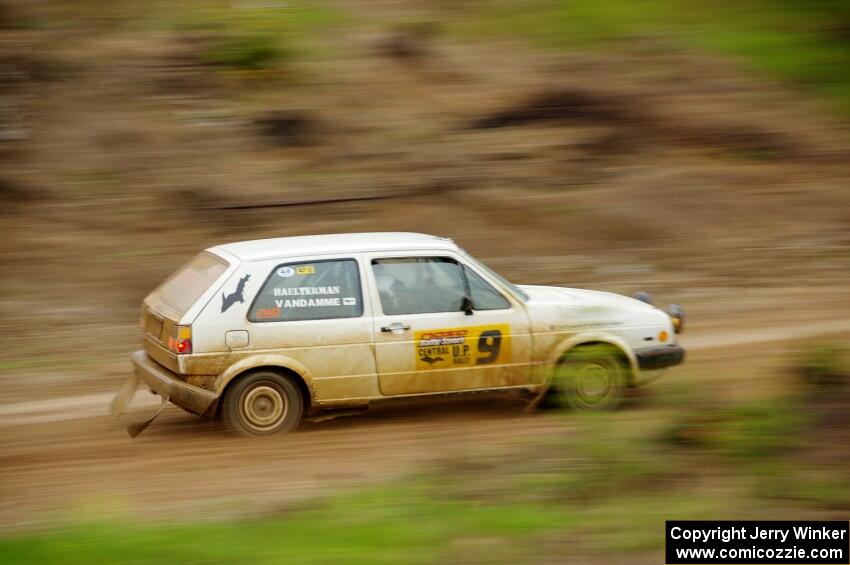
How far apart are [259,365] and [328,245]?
3.51 ft

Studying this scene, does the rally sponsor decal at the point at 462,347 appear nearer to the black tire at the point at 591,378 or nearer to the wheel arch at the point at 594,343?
the wheel arch at the point at 594,343

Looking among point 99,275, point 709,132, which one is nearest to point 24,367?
point 99,275

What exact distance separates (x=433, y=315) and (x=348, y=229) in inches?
277

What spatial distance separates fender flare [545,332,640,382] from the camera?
8.37 metres

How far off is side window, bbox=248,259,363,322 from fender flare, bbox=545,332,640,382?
1.53 metres

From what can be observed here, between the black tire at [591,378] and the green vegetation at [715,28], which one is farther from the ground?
the green vegetation at [715,28]

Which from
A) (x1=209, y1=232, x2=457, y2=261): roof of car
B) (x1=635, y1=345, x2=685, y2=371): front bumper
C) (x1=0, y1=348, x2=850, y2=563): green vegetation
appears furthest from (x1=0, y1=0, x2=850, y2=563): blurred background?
(x1=209, y1=232, x2=457, y2=261): roof of car

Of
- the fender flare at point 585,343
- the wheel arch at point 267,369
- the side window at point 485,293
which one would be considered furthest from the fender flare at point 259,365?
the fender flare at point 585,343

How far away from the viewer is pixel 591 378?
8391 mm

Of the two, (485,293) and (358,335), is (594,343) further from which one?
(358,335)

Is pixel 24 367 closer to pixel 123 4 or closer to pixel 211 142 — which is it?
pixel 211 142

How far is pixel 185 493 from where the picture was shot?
265 inches

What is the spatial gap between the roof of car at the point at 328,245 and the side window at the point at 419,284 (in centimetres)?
12

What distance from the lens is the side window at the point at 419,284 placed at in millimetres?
8211
